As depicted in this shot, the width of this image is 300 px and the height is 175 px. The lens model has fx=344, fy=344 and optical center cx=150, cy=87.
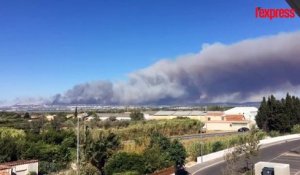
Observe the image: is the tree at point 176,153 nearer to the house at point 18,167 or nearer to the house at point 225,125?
the house at point 18,167

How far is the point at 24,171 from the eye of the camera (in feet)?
100

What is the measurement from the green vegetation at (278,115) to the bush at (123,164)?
5088 cm

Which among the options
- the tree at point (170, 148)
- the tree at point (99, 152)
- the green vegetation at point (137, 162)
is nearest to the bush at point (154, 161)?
the green vegetation at point (137, 162)

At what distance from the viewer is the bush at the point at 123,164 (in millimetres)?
28375

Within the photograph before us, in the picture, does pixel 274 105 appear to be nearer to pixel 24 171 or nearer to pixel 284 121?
pixel 284 121

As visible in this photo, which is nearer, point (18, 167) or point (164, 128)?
point (18, 167)

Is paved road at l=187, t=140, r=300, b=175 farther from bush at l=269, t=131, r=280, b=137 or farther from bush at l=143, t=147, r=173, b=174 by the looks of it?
bush at l=269, t=131, r=280, b=137

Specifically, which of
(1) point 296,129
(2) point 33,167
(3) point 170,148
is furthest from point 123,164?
(1) point 296,129

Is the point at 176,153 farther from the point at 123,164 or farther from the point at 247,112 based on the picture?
the point at 247,112

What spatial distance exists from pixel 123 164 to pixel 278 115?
5212 centimetres

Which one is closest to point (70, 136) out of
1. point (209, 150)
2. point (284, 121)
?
point (209, 150)

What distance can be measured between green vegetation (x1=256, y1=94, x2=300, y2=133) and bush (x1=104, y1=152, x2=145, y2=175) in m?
50.9

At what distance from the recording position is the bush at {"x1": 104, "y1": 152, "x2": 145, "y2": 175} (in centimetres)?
2838

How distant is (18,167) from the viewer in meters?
29.8
